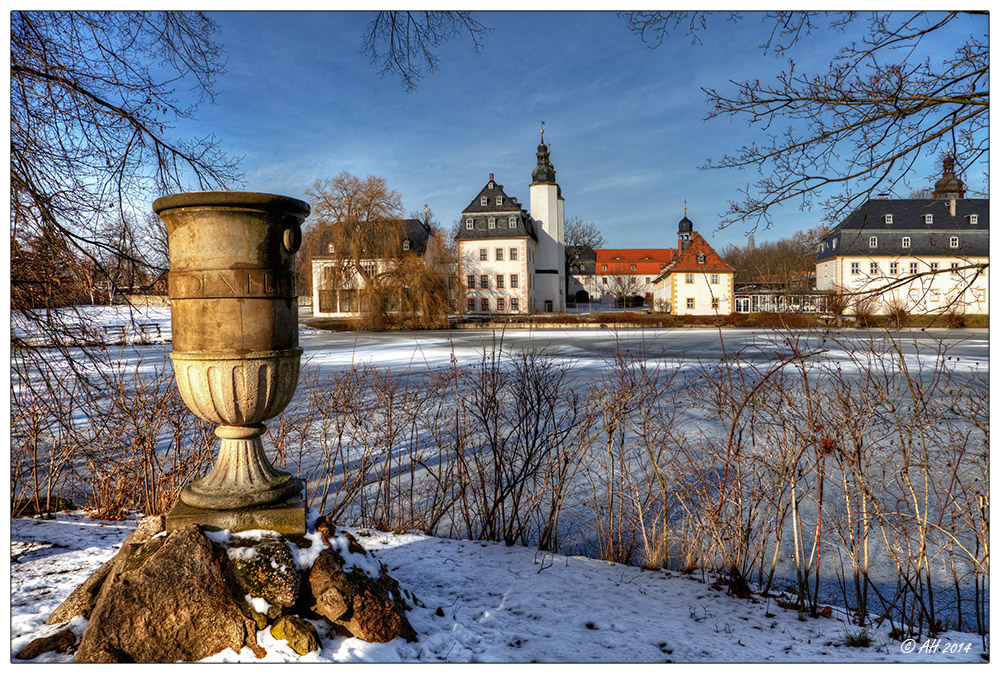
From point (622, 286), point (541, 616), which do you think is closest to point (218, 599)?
point (541, 616)

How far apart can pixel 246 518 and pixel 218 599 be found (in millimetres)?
448

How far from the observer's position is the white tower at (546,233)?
5072 centimetres

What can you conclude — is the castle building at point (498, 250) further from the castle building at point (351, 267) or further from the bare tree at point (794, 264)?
the bare tree at point (794, 264)

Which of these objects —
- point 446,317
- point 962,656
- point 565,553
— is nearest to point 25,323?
point 565,553

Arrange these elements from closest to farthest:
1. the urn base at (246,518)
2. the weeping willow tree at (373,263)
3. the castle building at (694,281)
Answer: the urn base at (246,518)
the weeping willow tree at (373,263)
the castle building at (694,281)

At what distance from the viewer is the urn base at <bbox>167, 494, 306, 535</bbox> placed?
2.93 m

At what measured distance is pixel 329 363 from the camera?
13.8 meters

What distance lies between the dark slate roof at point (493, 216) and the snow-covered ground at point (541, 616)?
43071 mm

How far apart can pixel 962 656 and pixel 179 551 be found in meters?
4.07

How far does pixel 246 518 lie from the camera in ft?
9.79

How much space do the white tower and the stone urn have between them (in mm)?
47935

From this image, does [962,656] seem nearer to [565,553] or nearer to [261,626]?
[565,553]

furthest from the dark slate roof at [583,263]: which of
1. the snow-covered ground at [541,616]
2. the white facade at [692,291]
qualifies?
the snow-covered ground at [541,616]

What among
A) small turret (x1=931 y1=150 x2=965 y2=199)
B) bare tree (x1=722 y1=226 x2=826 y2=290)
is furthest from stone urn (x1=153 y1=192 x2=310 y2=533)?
small turret (x1=931 y1=150 x2=965 y2=199)
